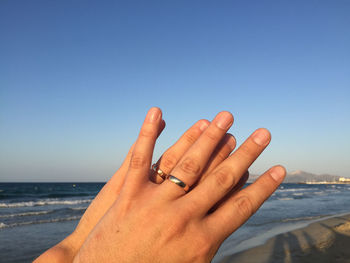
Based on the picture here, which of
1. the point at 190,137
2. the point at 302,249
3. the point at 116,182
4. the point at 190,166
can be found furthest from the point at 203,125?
the point at 302,249

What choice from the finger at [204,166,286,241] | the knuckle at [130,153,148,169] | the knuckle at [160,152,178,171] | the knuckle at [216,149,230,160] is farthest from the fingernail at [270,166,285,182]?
the knuckle at [130,153,148,169]

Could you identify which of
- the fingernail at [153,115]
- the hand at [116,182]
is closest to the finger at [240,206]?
the hand at [116,182]

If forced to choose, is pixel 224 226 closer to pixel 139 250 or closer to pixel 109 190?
pixel 139 250

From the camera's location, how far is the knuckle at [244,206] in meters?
1.14

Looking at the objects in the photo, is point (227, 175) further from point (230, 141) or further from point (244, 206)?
point (230, 141)

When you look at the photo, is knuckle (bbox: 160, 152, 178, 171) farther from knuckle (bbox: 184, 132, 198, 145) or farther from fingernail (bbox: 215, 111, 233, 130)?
fingernail (bbox: 215, 111, 233, 130)

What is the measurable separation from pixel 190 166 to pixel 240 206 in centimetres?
30

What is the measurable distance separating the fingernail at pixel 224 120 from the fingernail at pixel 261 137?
5.6 inches

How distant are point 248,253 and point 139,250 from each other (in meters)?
6.77

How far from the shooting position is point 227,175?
1165mm

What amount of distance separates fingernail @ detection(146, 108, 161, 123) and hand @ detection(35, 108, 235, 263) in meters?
0.14

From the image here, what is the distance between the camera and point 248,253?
6770 mm

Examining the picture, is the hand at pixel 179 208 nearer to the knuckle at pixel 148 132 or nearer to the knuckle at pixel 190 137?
the knuckle at pixel 148 132

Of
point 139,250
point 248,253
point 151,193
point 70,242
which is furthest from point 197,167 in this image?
point 248,253
